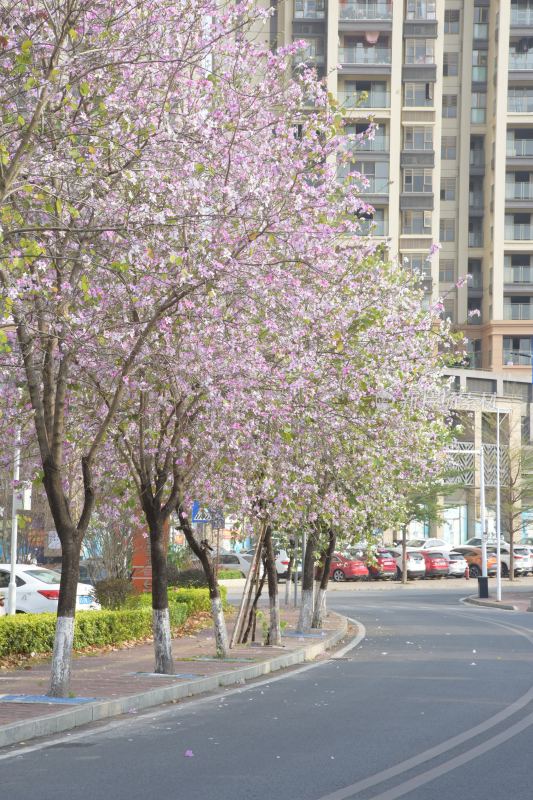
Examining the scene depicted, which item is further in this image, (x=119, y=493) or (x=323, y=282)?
(x=119, y=493)

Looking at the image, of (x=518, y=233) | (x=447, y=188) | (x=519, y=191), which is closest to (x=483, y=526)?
(x=518, y=233)

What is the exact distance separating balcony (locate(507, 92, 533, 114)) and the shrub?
72.0 meters

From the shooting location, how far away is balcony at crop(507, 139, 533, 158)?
307ft

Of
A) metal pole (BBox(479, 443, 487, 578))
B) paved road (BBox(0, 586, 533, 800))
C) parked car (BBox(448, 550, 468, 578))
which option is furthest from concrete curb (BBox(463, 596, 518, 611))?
paved road (BBox(0, 586, 533, 800))

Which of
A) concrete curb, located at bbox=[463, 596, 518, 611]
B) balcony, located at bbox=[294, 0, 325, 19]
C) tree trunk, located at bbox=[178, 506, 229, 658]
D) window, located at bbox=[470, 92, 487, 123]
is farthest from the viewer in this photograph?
window, located at bbox=[470, 92, 487, 123]

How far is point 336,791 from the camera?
29.4 ft

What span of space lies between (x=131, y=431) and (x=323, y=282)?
134 inches

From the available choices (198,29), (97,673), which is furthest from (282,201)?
(97,673)

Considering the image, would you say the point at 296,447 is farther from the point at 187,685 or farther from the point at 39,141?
the point at 39,141

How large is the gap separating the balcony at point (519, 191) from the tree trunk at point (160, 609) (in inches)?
3113

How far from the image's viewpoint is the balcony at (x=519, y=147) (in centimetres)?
9344

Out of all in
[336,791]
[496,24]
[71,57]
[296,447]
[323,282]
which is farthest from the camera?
[496,24]

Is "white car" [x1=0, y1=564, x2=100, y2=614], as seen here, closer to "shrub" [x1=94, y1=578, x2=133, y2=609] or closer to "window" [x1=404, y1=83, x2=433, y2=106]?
"shrub" [x1=94, y1=578, x2=133, y2=609]

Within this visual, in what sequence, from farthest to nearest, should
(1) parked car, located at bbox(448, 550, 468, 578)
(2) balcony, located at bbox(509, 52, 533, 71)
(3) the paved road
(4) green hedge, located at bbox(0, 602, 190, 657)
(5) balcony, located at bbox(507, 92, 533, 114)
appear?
(5) balcony, located at bbox(507, 92, 533, 114) < (2) balcony, located at bbox(509, 52, 533, 71) < (1) parked car, located at bbox(448, 550, 468, 578) < (4) green hedge, located at bbox(0, 602, 190, 657) < (3) the paved road
